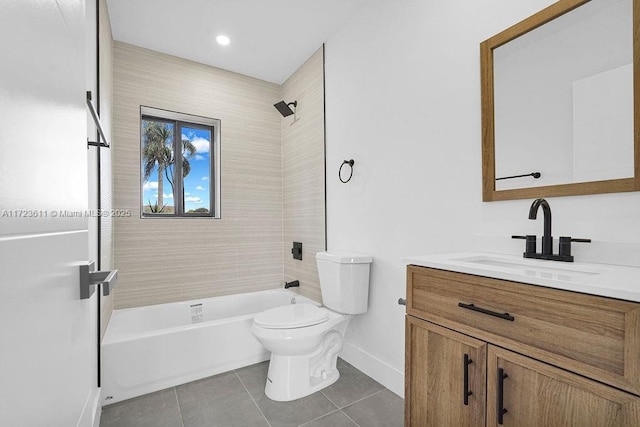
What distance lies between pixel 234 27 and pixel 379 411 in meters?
2.89

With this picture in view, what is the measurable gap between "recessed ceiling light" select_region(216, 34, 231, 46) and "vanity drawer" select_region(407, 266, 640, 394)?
8.27ft

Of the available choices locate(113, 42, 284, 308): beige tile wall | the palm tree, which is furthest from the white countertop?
the palm tree

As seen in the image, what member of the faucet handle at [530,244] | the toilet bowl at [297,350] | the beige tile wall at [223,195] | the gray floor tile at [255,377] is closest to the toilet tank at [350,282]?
the toilet bowl at [297,350]

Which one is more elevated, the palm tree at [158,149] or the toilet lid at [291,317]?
the palm tree at [158,149]

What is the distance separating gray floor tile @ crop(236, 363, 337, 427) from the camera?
1.70 m

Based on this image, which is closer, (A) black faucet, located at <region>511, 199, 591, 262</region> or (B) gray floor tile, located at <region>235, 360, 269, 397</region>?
(A) black faucet, located at <region>511, 199, 591, 262</region>

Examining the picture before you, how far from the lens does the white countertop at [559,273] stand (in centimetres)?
75

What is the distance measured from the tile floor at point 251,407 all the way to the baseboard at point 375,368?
0.04 m

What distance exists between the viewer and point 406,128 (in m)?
1.91

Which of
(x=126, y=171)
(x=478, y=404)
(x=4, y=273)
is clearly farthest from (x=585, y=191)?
(x=126, y=171)

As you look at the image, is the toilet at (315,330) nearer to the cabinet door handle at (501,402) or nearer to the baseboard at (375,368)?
the baseboard at (375,368)

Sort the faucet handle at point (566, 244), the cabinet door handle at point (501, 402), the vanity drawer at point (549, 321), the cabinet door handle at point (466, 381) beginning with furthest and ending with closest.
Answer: the faucet handle at point (566, 244) → the cabinet door handle at point (466, 381) → the cabinet door handle at point (501, 402) → the vanity drawer at point (549, 321)

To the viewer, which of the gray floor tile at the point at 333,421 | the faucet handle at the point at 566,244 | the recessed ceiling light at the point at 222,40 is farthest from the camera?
the recessed ceiling light at the point at 222,40

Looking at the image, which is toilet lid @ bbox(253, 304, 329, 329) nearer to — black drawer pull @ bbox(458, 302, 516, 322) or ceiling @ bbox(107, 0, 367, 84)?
black drawer pull @ bbox(458, 302, 516, 322)
